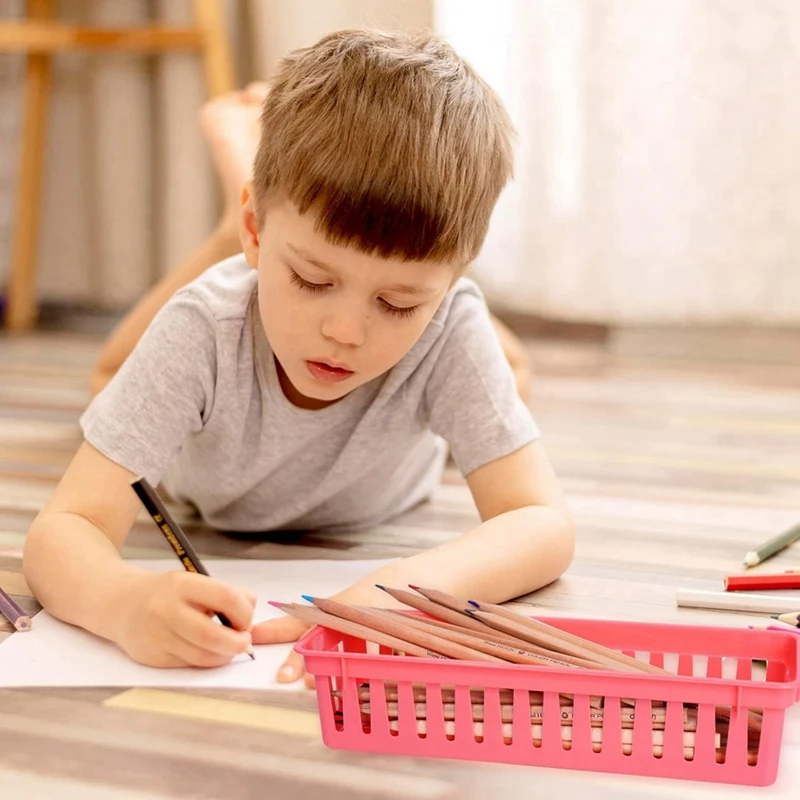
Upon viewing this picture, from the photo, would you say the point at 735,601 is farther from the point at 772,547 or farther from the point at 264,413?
the point at 264,413

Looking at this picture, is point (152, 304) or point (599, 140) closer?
point (152, 304)

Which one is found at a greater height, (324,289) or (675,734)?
(324,289)

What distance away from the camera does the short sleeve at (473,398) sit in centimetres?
84

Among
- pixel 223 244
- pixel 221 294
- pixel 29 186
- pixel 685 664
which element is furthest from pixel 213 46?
pixel 685 664

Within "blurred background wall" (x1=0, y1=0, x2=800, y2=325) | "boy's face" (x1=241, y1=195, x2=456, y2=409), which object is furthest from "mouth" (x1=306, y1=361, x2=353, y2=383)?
"blurred background wall" (x1=0, y1=0, x2=800, y2=325)

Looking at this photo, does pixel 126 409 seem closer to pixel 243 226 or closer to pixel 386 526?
pixel 243 226

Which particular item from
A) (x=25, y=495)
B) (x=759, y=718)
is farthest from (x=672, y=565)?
(x=25, y=495)

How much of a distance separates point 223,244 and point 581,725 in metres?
→ 0.81

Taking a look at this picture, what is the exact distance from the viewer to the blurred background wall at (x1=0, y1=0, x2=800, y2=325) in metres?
1.82

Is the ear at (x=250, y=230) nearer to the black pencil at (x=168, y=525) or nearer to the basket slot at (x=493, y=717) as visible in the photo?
the black pencil at (x=168, y=525)

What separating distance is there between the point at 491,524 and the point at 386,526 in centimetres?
22

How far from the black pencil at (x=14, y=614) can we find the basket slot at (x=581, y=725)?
34cm

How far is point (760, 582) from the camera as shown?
0.83m

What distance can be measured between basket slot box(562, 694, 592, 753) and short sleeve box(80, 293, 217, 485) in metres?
0.35
